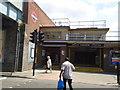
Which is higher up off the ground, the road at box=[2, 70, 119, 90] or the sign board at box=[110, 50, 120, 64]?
the sign board at box=[110, 50, 120, 64]

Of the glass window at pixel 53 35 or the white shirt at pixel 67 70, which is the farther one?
the glass window at pixel 53 35

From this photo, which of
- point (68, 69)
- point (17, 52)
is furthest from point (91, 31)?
point (68, 69)

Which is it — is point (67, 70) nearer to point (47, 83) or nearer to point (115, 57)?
point (47, 83)

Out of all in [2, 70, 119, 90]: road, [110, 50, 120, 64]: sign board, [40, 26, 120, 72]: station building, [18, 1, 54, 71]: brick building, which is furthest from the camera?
[40, 26, 120, 72]: station building

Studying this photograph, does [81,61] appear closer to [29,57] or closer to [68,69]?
[29,57]

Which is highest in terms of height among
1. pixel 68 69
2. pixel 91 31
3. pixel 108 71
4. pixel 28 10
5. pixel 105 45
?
pixel 28 10

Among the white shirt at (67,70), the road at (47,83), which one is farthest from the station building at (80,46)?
the white shirt at (67,70)

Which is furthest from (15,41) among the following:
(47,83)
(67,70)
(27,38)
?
(67,70)

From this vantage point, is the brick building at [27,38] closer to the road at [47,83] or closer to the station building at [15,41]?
the station building at [15,41]

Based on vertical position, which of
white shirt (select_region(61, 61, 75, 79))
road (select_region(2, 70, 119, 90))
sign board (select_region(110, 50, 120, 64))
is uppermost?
A: sign board (select_region(110, 50, 120, 64))

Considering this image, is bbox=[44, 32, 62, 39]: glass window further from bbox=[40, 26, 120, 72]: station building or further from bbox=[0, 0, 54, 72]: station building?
bbox=[0, 0, 54, 72]: station building

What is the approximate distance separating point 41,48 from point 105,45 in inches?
317

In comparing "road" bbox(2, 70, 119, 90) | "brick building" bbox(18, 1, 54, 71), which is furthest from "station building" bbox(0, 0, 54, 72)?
"road" bbox(2, 70, 119, 90)

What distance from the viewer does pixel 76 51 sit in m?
25.8
